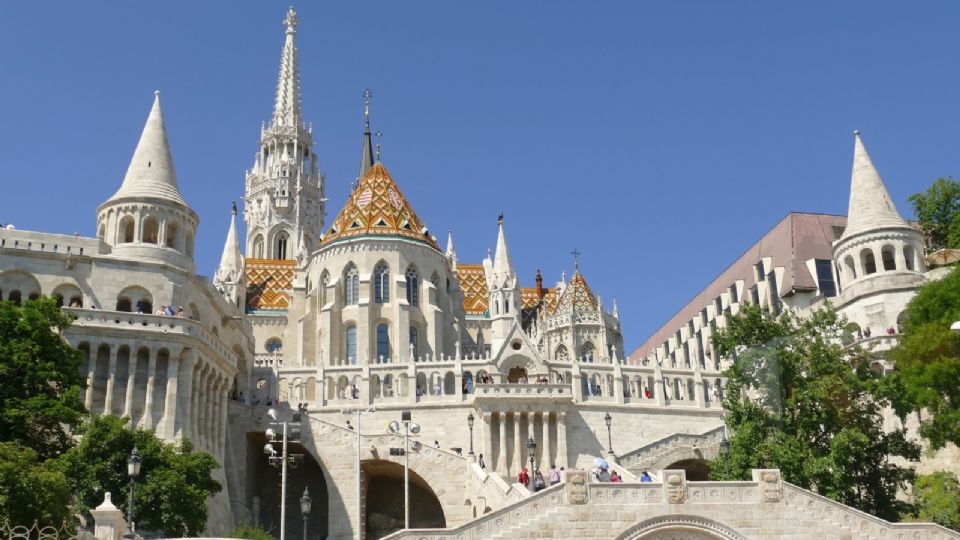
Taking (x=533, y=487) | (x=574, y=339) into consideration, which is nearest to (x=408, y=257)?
(x=574, y=339)

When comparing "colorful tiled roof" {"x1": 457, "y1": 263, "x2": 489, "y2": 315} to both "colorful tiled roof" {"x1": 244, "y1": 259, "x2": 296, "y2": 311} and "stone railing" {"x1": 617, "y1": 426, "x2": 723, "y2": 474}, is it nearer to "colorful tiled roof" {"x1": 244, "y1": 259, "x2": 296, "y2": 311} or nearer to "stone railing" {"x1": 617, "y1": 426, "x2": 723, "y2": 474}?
"colorful tiled roof" {"x1": 244, "y1": 259, "x2": 296, "y2": 311}

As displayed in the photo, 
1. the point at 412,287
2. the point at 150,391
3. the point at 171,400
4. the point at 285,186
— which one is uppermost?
the point at 285,186

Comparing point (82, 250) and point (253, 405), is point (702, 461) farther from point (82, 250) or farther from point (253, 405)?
point (82, 250)

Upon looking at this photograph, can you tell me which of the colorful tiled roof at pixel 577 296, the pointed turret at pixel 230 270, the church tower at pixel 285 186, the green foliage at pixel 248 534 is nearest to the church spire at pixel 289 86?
the church tower at pixel 285 186

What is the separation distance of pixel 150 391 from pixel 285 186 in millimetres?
50669

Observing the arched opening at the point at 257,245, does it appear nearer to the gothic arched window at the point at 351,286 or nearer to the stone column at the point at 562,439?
the gothic arched window at the point at 351,286

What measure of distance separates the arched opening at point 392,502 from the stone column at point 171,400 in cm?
793

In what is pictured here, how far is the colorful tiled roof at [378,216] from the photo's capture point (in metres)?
58.6

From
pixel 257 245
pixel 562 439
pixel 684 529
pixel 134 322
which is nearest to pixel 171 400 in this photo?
pixel 134 322

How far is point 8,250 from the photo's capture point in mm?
38812

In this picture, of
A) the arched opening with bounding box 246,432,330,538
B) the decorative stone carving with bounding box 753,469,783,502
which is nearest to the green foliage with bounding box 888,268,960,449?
the decorative stone carving with bounding box 753,469,783,502

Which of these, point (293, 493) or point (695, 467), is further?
point (695, 467)

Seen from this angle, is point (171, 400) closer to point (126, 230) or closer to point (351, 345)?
point (126, 230)

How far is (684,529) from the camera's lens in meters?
28.6
